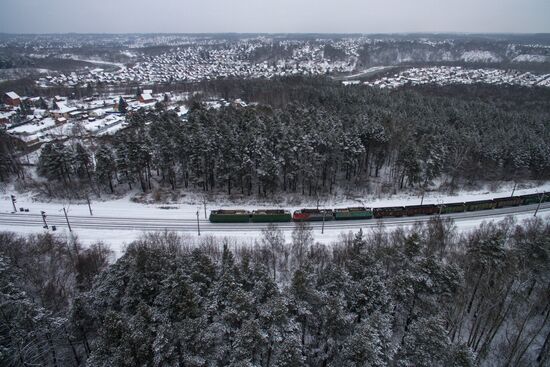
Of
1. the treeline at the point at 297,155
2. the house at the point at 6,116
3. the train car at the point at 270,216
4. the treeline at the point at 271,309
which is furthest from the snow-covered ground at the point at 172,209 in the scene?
the house at the point at 6,116

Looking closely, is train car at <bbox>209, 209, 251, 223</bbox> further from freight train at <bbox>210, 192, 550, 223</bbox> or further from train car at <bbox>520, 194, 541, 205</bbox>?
train car at <bbox>520, 194, 541, 205</bbox>

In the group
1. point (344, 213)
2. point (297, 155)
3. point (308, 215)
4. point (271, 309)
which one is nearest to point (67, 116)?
point (297, 155)

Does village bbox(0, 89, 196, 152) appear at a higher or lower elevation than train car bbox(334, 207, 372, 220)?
higher

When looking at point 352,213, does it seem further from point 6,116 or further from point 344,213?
point 6,116

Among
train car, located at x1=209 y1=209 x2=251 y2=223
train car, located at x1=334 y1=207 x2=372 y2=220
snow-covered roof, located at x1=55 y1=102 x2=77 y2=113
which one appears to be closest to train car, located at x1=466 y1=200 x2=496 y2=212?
train car, located at x1=334 y1=207 x2=372 y2=220

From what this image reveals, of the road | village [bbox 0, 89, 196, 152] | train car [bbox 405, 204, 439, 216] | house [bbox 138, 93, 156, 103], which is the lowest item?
the road

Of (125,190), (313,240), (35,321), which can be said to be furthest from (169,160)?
(35,321)

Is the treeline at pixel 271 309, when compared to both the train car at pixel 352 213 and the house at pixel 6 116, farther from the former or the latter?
the house at pixel 6 116
